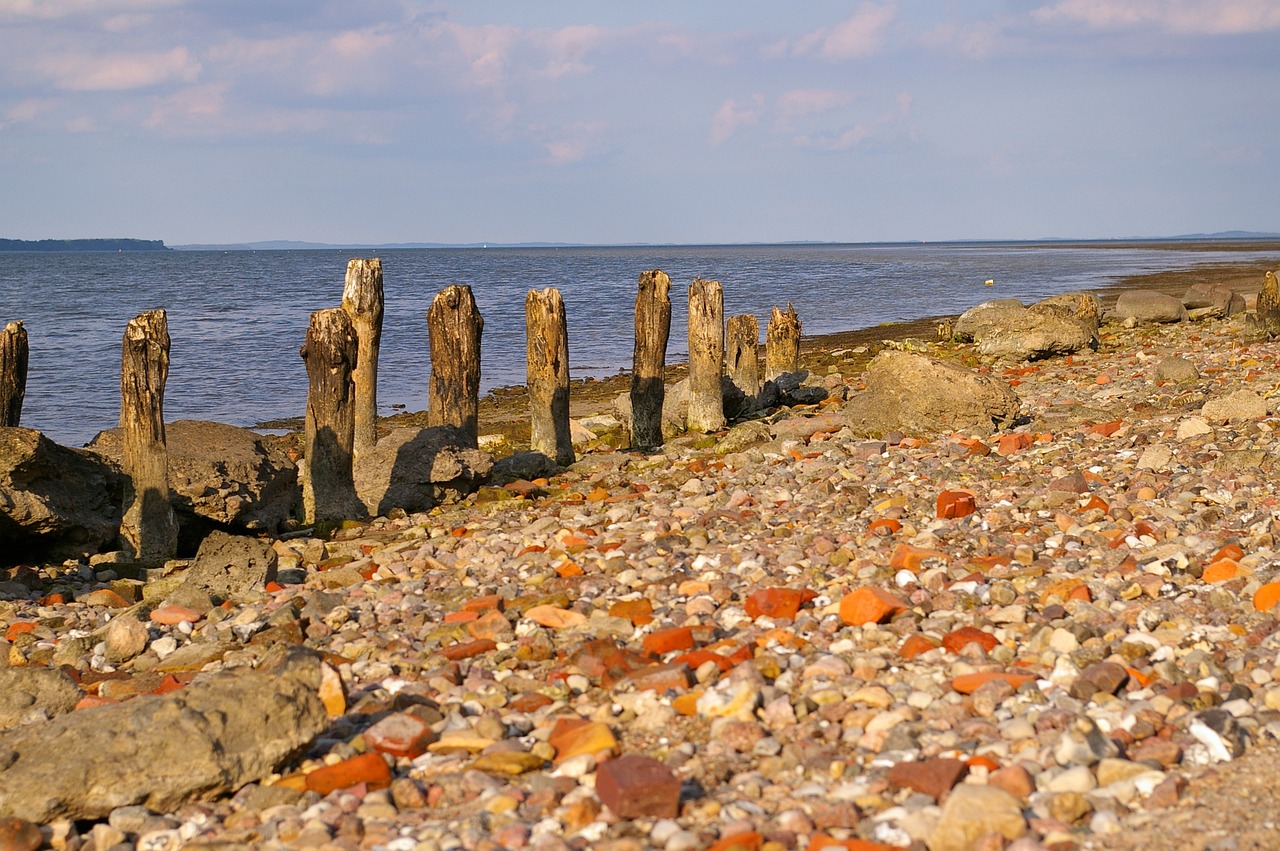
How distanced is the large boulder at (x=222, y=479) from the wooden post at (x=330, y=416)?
0.44 meters

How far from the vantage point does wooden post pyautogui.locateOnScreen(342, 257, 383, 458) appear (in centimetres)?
1313

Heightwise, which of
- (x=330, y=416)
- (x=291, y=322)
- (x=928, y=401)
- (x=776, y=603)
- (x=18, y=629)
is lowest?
(x=18, y=629)

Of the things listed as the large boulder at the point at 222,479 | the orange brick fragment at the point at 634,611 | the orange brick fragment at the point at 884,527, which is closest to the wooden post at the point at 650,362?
the large boulder at the point at 222,479

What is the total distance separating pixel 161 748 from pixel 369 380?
350 inches

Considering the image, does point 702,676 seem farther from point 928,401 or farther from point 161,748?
point 928,401

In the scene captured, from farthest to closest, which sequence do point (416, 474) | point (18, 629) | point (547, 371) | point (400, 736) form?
point (547, 371)
point (416, 474)
point (18, 629)
point (400, 736)

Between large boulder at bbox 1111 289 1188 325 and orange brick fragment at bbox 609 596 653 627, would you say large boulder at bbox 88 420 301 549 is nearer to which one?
orange brick fragment at bbox 609 596 653 627

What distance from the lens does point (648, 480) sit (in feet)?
40.7

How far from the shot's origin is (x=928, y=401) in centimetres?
1349

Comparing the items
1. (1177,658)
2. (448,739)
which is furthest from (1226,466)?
(448,739)

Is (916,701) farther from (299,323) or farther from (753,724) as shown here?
(299,323)

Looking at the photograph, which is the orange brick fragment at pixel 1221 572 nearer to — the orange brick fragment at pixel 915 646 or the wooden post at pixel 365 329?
the orange brick fragment at pixel 915 646

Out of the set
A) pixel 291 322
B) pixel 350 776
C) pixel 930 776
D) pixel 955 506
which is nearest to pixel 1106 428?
pixel 955 506

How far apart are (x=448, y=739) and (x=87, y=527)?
21.9ft
